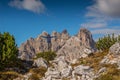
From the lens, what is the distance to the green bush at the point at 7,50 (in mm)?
85431

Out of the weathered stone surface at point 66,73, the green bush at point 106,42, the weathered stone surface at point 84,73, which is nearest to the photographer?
the weathered stone surface at point 84,73

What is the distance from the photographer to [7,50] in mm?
87250

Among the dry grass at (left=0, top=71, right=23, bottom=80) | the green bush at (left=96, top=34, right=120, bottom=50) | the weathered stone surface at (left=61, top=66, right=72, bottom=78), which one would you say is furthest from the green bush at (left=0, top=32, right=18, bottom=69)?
the green bush at (left=96, top=34, right=120, bottom=50)

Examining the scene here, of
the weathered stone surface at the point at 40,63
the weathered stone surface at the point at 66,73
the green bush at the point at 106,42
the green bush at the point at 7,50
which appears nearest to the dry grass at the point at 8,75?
the green bush at the point at 7,50

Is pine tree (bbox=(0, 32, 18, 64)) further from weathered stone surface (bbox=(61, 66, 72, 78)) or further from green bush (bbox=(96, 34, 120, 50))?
green bush (bbox=(96, 34, 120, 50))

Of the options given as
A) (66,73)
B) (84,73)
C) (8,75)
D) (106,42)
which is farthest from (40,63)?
(106,42)

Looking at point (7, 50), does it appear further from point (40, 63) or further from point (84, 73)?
point (84, 73)

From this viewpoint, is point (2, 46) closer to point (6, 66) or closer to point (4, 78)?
point (6, 66)

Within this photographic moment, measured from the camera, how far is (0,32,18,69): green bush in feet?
280

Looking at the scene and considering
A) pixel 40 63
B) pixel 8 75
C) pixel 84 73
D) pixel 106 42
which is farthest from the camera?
pixel 106 42

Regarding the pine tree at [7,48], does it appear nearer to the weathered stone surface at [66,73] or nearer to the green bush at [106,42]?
the weathered stone surface at [66,73]

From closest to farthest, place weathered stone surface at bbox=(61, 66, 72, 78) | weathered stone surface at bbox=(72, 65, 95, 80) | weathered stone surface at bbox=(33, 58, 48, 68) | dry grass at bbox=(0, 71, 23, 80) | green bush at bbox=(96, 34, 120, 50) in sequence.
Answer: weathered stone surface at bbox=(72, 65, 95, 80) → weathered stone surface at bbox=(61, 66, 72, 78) → dry grass at bbox=(0, 71, 23, 80) → weathered stone surface at bbox=(33, 58, 48, 68) → green bush at bbox=(96, 34, 120, 50)

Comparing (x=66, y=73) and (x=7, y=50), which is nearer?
(x=66, y=73)

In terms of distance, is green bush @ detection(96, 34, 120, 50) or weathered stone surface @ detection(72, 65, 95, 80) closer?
weathered stone surface @ detection(72, 65, 95, 80)
